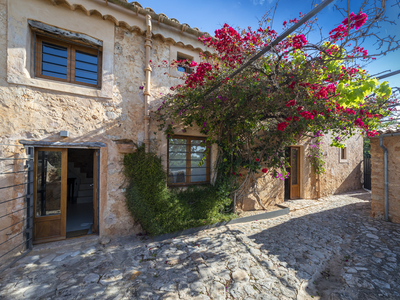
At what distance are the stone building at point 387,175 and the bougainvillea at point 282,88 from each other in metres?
1.34

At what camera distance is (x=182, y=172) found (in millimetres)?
4961

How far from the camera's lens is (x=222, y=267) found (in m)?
3.03

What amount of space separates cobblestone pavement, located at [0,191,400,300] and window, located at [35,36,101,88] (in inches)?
142

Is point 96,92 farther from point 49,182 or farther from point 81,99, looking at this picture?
point 49,182

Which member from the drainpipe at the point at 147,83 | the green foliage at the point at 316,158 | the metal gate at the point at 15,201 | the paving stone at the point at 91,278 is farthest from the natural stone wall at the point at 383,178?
the metal gate at the point at 15,201

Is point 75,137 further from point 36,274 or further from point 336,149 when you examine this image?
point 336,149

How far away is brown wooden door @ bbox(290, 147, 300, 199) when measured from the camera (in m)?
7.53

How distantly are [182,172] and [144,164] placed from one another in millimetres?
1176

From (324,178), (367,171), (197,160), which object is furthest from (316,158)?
(197,160)

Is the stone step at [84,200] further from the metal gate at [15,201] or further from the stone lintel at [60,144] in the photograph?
the stone lintel at [60,144]

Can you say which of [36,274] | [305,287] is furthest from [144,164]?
[305,287]

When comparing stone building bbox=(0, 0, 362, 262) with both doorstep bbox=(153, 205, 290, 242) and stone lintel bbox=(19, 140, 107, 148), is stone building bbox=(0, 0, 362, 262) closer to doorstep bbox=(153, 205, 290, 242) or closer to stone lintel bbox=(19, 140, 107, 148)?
stone lintel bbox=(19, 140, 107, 148)

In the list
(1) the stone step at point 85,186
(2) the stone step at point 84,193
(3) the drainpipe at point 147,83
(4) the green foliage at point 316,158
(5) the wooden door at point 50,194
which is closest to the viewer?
(5) the wooden door at point 50,194

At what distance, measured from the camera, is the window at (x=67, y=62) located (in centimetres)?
375
